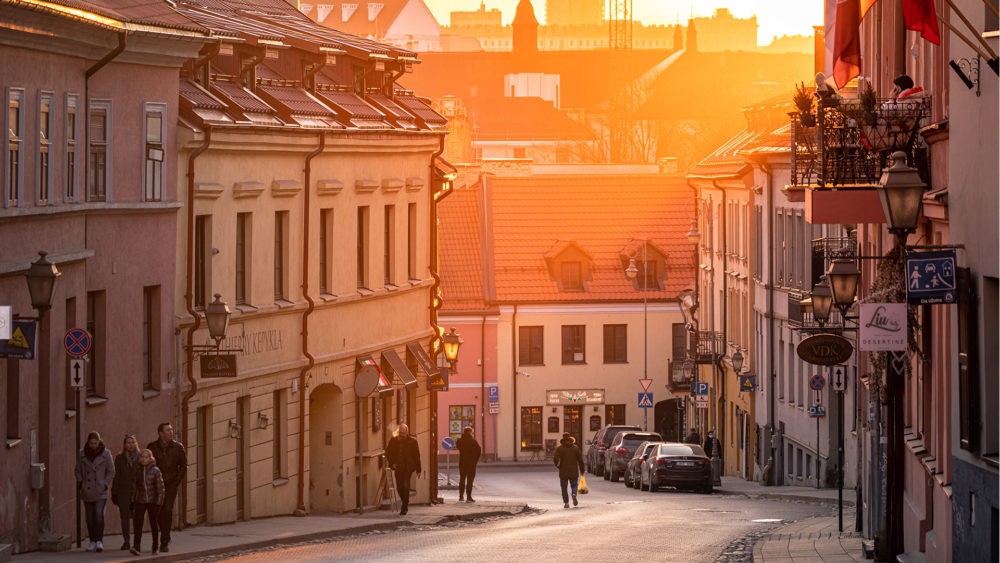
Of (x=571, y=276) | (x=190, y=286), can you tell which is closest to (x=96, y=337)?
(x=190, y=286)

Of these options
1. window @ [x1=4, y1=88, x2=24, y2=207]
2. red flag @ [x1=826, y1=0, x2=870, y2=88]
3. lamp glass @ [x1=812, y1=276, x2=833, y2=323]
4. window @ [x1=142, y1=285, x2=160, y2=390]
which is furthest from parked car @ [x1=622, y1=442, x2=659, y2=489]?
window @ [x1=4, y1=88, x2=24, y2=207]

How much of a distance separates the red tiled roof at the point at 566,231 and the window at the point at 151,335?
48.0 metres

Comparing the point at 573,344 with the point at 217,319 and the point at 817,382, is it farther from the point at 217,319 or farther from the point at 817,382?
the point at 217,319

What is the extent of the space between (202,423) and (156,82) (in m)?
5.41

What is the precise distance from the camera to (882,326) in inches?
757

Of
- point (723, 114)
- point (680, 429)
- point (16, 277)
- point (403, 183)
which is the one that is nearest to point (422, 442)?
point (403, 183)

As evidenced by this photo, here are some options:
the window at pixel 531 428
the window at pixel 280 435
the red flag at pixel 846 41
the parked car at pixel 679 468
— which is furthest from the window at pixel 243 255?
the window at pixel 531 428

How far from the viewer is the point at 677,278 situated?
7969 cm

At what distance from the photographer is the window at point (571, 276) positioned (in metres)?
79.1

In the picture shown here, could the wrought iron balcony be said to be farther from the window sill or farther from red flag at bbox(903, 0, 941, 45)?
the window sill

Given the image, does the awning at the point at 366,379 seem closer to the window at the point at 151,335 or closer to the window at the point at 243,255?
the window at the point at 243,255

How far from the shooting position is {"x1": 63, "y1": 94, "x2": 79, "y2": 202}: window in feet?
83.2

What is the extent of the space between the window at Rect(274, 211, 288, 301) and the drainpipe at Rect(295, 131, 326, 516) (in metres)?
0.61

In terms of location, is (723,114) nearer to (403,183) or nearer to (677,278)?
(677,278)
